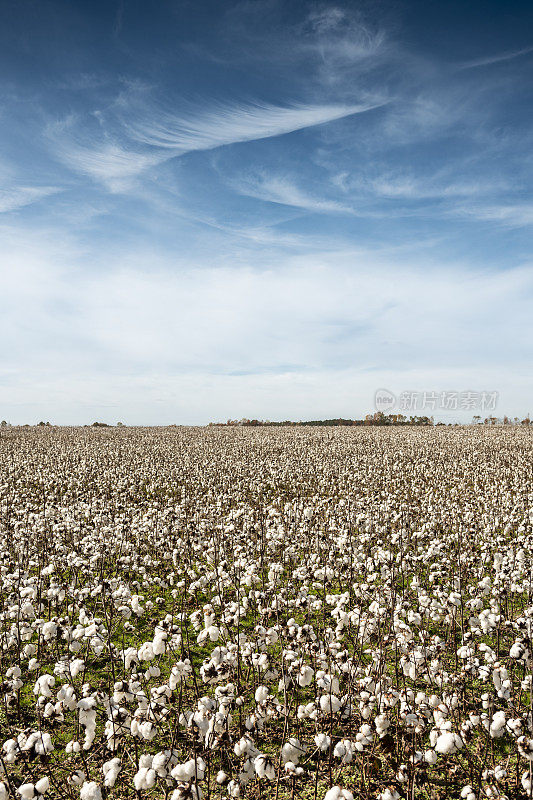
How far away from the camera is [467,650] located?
6.28 metres

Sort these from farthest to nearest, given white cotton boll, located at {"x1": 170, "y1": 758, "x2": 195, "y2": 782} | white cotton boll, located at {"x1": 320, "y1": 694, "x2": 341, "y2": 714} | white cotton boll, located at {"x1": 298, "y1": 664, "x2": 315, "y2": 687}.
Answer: white cotton boll, located at {"x1": 298, "y1": 664, "x2": 315, "y2": 687} < white cotton boll, located at {"x1": 320, "y1": 694, "x2": 341, "y2": 714} < white cotton boll, located at {"x1": 170, "y1": 758, "x2": 195, "y2": 782}

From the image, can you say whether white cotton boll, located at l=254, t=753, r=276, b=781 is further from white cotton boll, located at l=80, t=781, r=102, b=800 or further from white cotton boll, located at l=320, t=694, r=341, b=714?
white cotton boll, located at l=80, t=781, r=102, b=800

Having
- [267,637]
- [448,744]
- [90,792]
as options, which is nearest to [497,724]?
[448,744]

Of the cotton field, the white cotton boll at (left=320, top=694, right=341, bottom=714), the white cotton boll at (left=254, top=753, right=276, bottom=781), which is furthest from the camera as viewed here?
the cotton field

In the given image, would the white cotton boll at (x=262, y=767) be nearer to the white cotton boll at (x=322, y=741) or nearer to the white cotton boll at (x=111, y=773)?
the white cotton boll at (x=322, y=741)

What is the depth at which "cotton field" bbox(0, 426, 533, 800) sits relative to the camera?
15.9 feet

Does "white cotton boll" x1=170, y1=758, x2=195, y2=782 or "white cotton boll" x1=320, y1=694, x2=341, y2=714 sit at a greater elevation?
"white cotton boll" x1=320, y1=694, x2=341, y2=714

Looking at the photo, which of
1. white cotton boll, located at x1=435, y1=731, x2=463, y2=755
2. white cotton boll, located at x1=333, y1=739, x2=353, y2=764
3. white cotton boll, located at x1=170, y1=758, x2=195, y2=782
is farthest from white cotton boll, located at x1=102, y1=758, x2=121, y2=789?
white cotton boll, located at x1=435, y1=731, x2=463, y2=755

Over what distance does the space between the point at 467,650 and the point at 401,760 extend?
5.34ft

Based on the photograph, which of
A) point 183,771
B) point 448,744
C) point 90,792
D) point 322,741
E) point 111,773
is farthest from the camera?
point 322,741

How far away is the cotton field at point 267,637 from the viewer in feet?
15.9

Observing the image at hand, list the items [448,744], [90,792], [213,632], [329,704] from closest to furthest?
[90,792] → [448,744] → [329,704] → [213,632]

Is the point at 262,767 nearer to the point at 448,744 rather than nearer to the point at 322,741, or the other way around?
the point at 322,741

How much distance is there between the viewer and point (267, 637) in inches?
239
